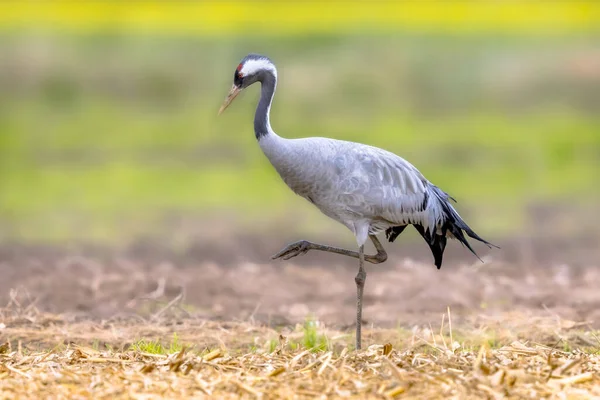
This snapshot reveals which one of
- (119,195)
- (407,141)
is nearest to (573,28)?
(407,141)

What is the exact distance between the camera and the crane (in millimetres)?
7203

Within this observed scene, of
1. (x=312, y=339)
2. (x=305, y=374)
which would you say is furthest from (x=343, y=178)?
(x=305, y=374)

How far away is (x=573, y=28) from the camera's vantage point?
23.0 m

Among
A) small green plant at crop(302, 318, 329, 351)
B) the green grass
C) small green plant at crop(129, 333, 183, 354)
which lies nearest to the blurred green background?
the green grass

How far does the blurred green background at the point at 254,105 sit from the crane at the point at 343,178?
498cm

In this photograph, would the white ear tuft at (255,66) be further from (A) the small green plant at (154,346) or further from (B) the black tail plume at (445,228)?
(A) the small green plant at (154,346)

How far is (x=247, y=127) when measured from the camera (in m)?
19.1

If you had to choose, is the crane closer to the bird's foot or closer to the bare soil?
the bird's foot

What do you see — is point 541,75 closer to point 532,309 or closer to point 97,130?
point 97,130

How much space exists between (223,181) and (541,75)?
25.3 ft

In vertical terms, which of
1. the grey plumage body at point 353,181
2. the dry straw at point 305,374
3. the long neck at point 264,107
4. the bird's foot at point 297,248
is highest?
the long neck at point 264,107

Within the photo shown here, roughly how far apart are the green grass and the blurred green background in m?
0.04

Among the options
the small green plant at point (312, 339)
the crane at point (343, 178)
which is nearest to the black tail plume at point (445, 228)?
the crane at point (343, 178)

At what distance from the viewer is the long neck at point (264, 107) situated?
7250 mm
